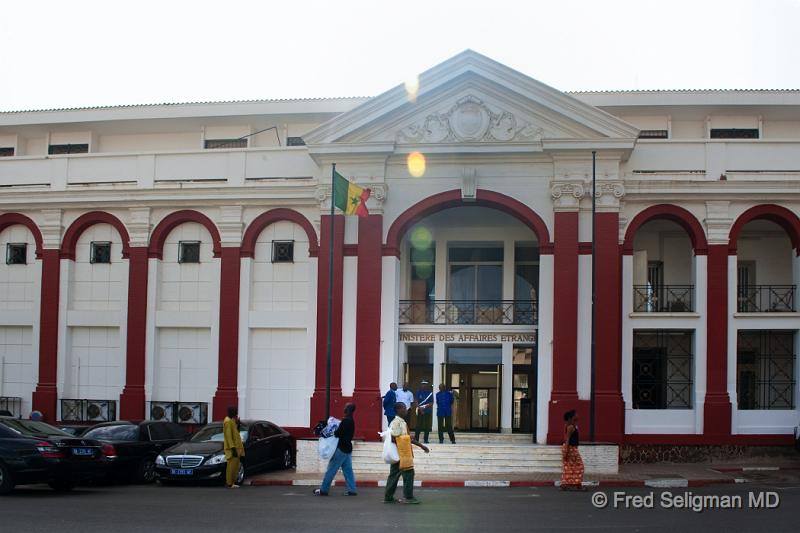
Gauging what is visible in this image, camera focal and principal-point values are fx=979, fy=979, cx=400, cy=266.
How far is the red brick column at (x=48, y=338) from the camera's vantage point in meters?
27.4

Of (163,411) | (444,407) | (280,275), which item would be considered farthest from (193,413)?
(444,407)

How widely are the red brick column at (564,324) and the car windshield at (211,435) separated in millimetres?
7507

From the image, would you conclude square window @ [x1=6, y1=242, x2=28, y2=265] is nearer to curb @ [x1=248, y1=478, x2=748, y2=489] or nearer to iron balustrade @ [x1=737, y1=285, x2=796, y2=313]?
curb @ [x1=248, y1=478, x2=748, y2=489]

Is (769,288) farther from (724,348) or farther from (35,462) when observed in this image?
(35,462)

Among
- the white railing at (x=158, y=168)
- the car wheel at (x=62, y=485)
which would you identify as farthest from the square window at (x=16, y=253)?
the car wheel at (x=62, y=485)

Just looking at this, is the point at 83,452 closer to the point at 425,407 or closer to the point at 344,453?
the point at 344,453

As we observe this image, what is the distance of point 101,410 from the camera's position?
1073 inches

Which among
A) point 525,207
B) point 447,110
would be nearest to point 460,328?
point 525,207

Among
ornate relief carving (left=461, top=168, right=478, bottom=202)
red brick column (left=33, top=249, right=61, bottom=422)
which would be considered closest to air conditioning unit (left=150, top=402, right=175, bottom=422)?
red brick column (left=33, top=249, right=61, bottom=422)

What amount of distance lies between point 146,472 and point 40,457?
13.0ft

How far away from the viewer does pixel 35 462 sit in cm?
1622

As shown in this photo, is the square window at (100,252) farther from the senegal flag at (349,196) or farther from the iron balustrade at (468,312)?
the iron balustrade at (468,312)

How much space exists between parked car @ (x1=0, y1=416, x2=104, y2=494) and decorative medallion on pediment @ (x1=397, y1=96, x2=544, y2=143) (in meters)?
11.6

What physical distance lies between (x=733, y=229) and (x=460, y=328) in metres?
7.39
